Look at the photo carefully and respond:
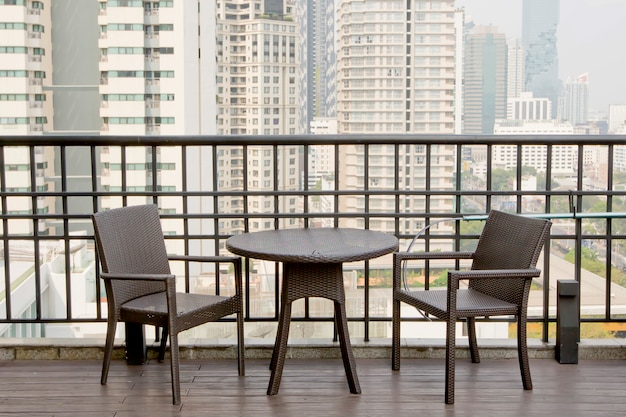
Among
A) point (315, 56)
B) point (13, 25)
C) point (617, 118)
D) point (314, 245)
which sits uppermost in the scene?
point (13, 25)

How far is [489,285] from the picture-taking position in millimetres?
3361

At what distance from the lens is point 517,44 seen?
2195 centimetres

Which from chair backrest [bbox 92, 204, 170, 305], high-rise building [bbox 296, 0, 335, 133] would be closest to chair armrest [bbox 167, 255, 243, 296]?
chair backrest [bbox 92, 204, 170, 305]

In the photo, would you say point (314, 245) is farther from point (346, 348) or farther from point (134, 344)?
point (134, 344)

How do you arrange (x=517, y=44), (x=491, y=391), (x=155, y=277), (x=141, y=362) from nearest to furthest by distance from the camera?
(x=155, y=277) → (x=491, y=391) → (x=141, y=362) → (x=517, y=44)

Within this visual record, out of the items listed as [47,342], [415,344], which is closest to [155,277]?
[47,342]

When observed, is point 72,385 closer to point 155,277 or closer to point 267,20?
point 155,277

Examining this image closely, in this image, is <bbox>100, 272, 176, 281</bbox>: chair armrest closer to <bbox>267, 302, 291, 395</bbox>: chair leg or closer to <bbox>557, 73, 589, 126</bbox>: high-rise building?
<bbox>267, 302, 291, 395</bbox>: chair leg

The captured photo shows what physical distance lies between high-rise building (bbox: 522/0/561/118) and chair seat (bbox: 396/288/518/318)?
1605 cm

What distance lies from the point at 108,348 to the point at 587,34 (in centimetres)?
2478

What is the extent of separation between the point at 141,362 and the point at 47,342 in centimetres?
52

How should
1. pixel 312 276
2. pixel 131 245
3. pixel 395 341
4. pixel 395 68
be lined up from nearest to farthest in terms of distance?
pixel 312 276 → pixel 131 245 → pixel 395 341 → pixel 395 68

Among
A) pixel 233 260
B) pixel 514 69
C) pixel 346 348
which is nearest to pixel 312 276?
pixel 346 348

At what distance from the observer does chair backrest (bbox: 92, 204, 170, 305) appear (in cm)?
A: 314
